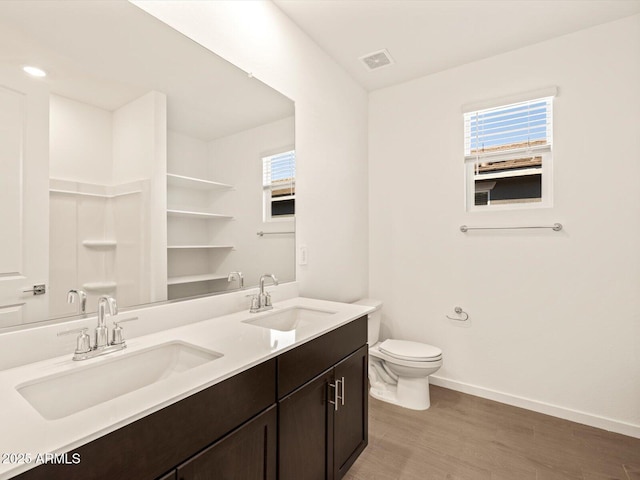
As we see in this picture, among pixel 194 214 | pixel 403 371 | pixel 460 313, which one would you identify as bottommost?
pixel 403 371

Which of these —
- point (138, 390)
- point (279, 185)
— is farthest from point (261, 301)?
point (138, 390)

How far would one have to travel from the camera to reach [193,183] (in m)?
1.53

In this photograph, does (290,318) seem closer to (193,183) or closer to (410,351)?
(193,183)

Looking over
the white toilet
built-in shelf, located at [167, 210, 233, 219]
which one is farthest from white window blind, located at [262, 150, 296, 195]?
the white toilet

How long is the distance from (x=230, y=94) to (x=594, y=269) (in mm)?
2531

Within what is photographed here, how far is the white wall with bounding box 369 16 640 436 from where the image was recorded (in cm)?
205

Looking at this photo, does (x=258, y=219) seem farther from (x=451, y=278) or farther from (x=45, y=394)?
(x=451, y=278)

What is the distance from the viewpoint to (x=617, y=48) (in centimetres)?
206

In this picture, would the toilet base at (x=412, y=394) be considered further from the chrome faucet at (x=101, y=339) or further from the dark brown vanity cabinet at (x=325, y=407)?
the chrome faucet at (x=101, y=339)

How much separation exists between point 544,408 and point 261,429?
88.1 inches

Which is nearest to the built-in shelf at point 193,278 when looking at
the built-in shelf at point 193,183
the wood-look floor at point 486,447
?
the built-in shelf at point 193,183

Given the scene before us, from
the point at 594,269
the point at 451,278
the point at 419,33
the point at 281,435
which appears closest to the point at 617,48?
the point at 419,33

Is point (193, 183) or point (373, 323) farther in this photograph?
point (373, 323)

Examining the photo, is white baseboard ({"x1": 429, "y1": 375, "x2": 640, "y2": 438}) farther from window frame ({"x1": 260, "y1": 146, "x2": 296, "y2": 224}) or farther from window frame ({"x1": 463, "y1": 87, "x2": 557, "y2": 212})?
window frame ({"x1": 260, "y1": 146, "x2": 296, "y2": 224})
